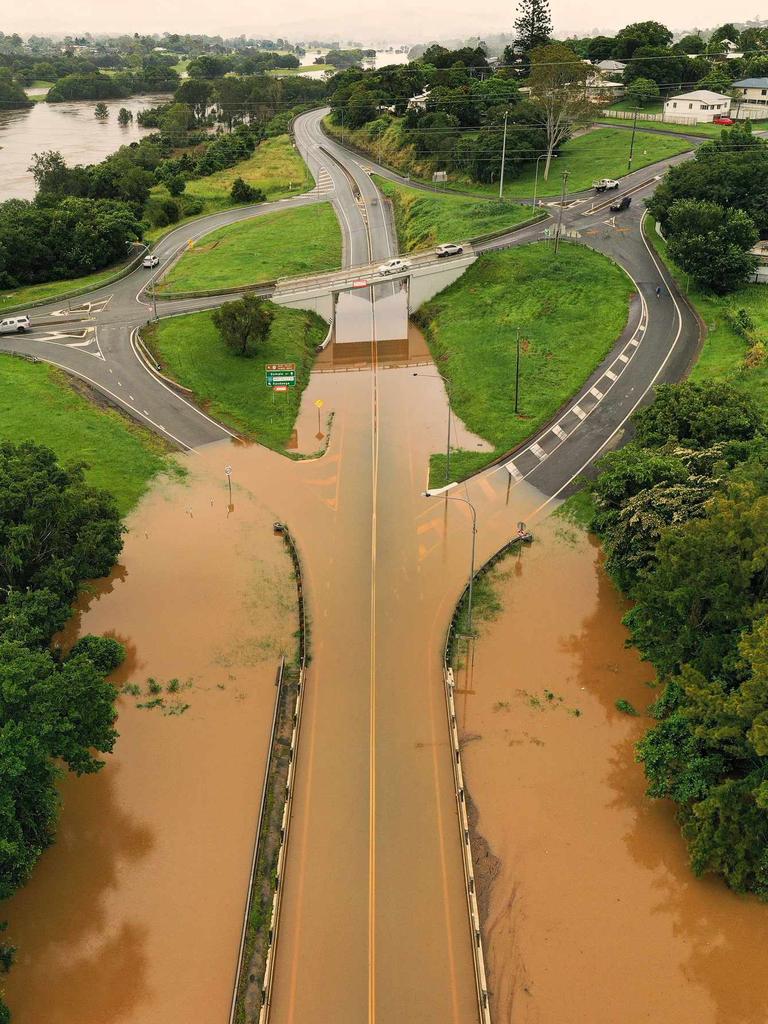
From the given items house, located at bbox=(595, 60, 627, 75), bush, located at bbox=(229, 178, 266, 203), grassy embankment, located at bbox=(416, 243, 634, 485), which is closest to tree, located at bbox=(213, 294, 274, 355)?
grassy embankment, located at bbox=(416, 243, 634, 485)

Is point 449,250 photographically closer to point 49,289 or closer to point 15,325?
point 49,289

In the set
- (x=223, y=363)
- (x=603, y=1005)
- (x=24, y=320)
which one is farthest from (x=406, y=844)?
(x=24, y=320)

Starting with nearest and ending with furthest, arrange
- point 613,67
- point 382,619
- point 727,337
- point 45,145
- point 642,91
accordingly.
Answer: point 382,619
point 727,337
point 642,91
point 613,67
point 45,145

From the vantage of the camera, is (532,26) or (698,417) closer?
(698,417)

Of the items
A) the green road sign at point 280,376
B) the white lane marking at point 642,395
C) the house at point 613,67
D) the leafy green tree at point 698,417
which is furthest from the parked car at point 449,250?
the house at point 613,67

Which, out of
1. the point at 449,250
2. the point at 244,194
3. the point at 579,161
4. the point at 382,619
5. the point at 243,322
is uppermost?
the point at 579,161

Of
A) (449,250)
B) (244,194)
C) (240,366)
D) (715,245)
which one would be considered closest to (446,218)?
(449,250)

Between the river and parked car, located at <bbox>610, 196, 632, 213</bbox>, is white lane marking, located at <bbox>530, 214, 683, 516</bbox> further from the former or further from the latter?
the river
